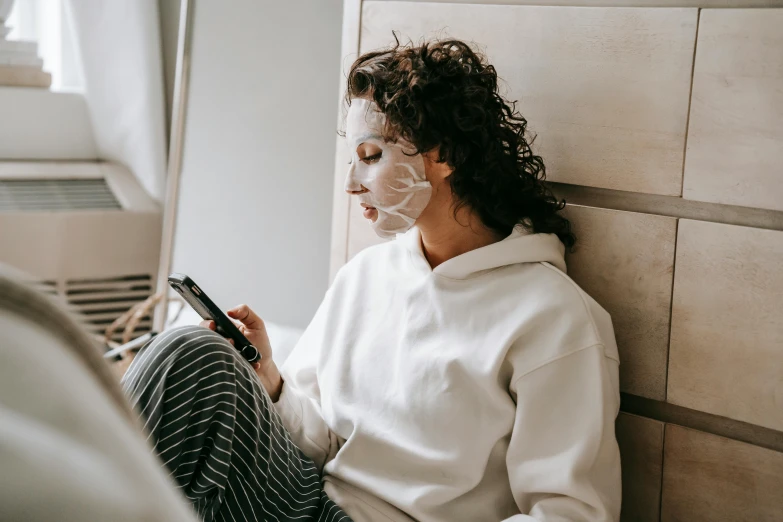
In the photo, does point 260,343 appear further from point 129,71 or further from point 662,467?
point 129,71

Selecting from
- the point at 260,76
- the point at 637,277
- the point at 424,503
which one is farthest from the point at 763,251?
the point at 260,76

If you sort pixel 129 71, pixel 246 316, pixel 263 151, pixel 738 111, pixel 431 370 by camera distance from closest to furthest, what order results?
1. pixel 738 111
2. pixel 431 370
3. pixel 246 316
4. pixel 263 151
5. pixel 129 71

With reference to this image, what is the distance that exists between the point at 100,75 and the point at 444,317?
1624 mm

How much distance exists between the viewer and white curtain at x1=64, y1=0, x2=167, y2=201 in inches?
92.4

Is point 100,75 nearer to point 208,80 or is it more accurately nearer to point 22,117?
point 22,117

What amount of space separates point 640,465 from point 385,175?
1.85ft

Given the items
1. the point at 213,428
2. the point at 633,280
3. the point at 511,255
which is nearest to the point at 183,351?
the point at 213,428

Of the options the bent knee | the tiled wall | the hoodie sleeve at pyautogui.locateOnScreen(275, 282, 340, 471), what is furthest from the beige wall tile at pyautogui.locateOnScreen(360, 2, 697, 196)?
the bent knee

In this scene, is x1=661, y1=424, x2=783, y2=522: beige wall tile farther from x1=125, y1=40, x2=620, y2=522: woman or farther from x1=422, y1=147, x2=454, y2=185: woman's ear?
x1=422, y1=147, x2=454, y2=185: woman's ear

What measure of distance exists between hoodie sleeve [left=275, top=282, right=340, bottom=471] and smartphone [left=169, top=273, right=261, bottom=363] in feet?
0.34

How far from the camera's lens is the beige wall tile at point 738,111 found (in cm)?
105

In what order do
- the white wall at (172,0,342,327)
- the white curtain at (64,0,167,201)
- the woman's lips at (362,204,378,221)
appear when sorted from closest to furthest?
the woman's lips at (362,204,378,221) → the white wall at (172,0,342,327) → the white curtain at (64,0,167,201)

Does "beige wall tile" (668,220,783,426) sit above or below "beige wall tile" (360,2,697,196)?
below

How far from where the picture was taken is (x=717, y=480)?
3.77 feet
